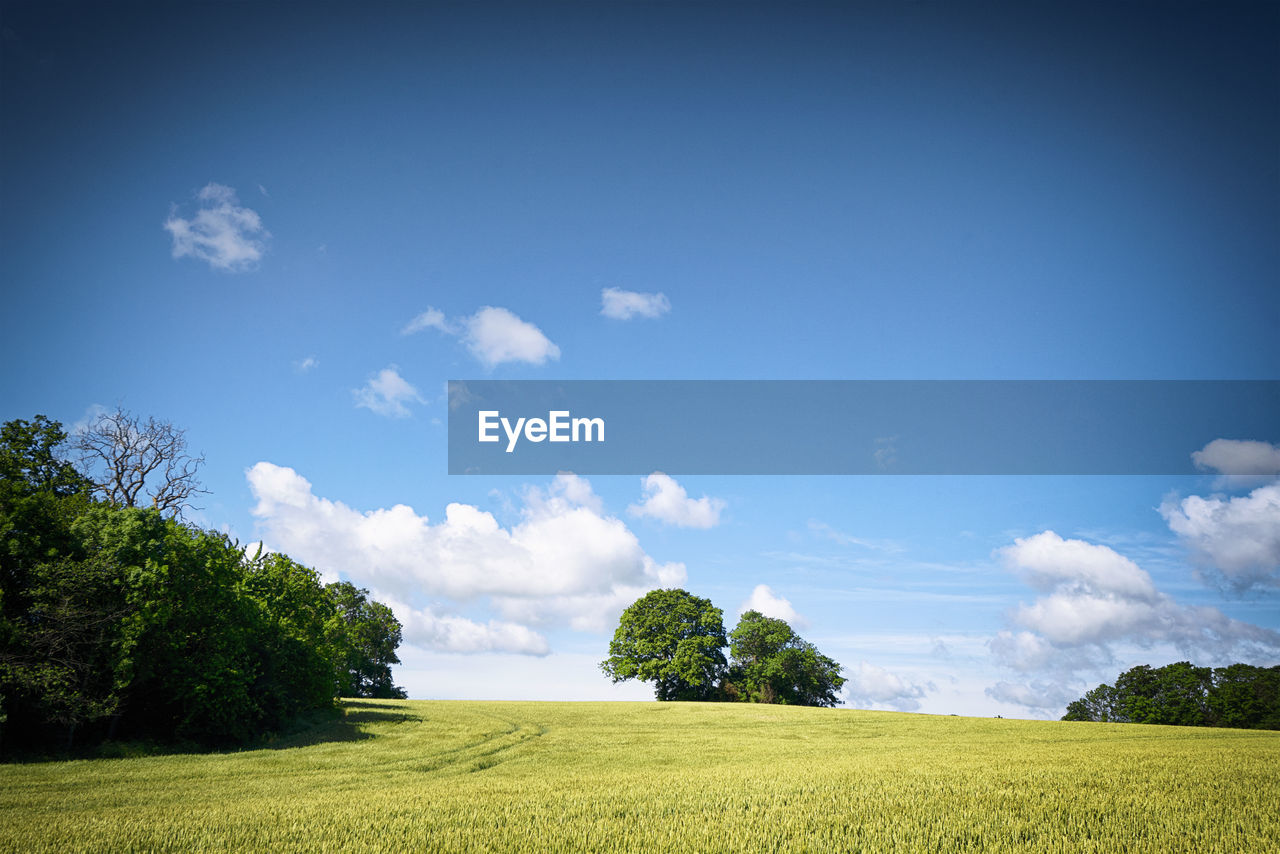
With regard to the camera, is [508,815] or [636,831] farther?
[508,815]

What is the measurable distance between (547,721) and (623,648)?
96.1 ft

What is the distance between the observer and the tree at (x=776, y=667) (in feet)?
238

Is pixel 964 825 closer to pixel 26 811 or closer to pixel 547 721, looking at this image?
pixel 26 811

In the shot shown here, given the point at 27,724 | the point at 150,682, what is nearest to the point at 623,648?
the point at 150,682

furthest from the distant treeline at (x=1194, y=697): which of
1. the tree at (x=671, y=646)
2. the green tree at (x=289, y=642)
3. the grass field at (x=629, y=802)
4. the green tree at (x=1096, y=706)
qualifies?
the green tree at (x=289, y=642)

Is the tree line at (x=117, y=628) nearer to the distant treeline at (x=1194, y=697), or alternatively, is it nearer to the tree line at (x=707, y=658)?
the tree line at (x=707, y=658)

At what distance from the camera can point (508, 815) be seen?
41.4 ft

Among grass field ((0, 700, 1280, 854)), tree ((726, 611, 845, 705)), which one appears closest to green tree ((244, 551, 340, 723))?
grass field ((0, 700, 1280, 854))

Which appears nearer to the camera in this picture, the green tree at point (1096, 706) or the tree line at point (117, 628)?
the tree line at point (117, 628)

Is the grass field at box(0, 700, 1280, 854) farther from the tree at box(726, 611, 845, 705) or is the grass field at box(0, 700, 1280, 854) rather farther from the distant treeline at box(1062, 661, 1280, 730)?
the distant treeline at box(1062, 661, 1280, 730)

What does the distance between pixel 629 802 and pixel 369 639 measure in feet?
242

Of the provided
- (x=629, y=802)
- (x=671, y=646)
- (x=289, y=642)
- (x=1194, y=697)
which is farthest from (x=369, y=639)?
(x=1194, y=697)

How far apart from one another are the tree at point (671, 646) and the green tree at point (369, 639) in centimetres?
2660

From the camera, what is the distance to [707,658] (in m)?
71.4
